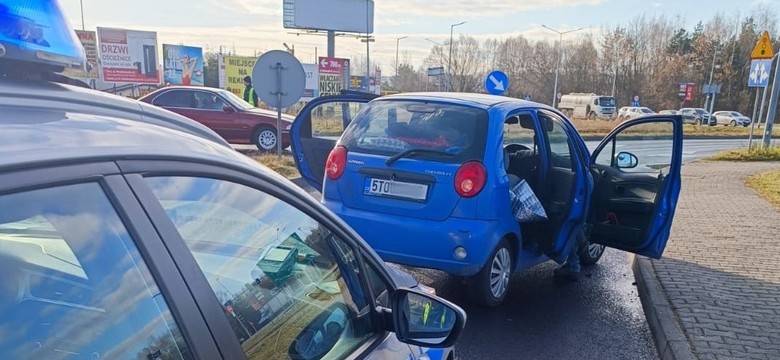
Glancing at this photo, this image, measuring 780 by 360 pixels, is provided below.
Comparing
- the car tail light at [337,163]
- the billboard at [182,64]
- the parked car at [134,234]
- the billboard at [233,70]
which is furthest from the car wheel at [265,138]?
the billboard at [182,64]

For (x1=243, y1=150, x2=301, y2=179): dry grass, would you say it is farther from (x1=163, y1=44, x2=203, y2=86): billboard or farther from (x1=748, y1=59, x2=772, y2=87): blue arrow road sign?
(x1=163, y1=44, x2=203, y2=86): billboard

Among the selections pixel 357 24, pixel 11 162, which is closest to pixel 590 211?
pixel 11 162

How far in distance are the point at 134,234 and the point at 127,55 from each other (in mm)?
37650

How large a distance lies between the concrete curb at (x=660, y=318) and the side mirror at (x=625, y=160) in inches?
41.2

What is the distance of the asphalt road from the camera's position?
3.72 m

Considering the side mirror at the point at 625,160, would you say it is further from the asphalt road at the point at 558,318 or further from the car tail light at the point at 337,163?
the car tail light at the point at 337,163

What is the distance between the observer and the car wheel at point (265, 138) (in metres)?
13.5

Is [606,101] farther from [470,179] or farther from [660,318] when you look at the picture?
[470,179]

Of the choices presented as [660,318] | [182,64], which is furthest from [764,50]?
[182,64]

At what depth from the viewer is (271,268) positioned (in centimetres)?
147

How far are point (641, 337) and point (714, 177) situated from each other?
32.9 ft

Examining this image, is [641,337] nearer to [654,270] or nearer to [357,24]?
[654,270]

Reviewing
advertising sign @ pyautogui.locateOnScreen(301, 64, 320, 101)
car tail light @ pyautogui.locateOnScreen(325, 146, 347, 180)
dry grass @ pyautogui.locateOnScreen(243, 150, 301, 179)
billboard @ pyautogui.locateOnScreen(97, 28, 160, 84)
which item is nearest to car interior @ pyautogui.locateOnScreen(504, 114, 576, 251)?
car tail light @ pyautogui.locateOnScreen(325, 146, 347, 180)

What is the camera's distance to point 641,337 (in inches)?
158
